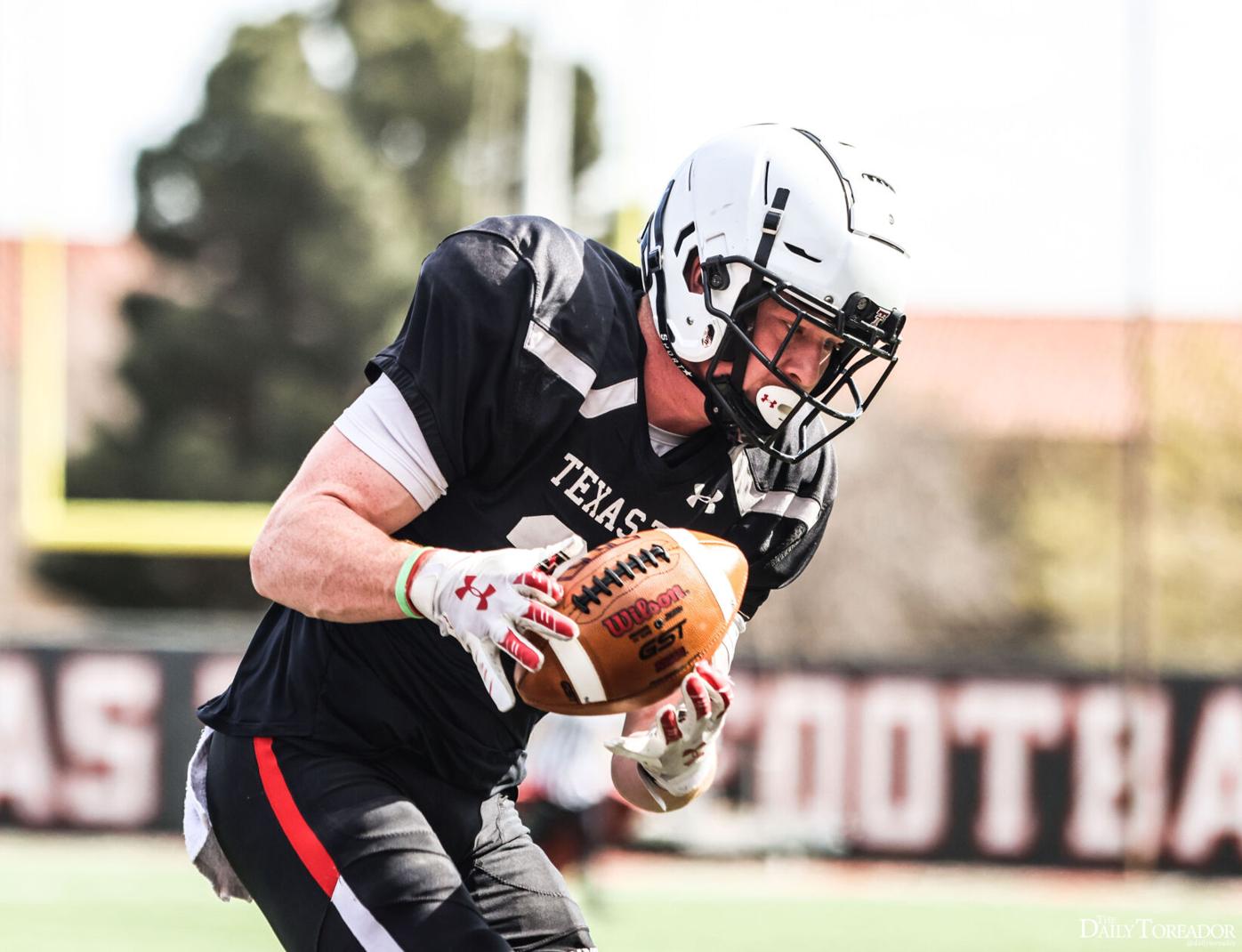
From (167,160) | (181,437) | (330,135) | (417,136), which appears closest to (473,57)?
(417,136)

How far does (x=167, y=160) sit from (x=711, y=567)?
2118 cm

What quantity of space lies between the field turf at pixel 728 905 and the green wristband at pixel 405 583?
4.21 metres

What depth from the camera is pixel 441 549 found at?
7.99 feet

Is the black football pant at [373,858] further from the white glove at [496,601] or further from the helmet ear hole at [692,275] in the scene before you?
the helmet ear hole at [692,275]

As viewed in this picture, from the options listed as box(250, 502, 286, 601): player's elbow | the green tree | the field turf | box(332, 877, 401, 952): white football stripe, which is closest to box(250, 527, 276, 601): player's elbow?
box(250, 502, 286, 601): player's elbow

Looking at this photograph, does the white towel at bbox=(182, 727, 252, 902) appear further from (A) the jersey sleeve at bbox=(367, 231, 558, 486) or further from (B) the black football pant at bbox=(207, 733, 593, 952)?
(A) the jersey sleeve at bbox=(367, 231, 558, 486)

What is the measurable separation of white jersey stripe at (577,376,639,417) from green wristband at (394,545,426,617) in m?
0.44

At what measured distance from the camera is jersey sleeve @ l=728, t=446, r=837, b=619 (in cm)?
291

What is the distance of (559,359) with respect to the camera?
2670mm

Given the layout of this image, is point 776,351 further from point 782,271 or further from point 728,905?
point 728,905

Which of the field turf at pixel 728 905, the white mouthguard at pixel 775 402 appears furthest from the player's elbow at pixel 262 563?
the field turf at pixel 728 905

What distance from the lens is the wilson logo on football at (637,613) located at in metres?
2.46

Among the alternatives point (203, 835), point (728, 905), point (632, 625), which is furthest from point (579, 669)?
point (728, 905)

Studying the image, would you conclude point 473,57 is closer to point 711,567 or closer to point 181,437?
point 181,437
